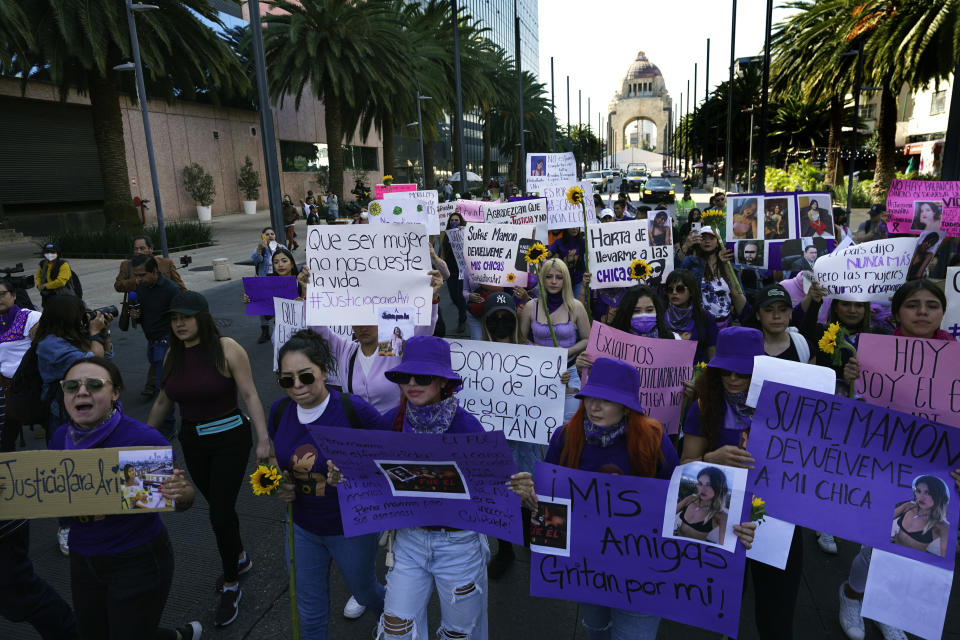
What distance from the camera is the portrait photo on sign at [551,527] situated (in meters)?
2.68

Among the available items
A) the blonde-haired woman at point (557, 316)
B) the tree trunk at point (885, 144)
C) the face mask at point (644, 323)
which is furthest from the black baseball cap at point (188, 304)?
the tree trunk at point (885, 144)

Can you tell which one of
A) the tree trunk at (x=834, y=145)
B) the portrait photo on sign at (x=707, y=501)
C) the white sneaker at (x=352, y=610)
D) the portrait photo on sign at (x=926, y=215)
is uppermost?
the tree trunk at (x=834, y=145)

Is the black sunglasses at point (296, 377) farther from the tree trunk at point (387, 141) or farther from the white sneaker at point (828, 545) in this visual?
the tree trunk at point (387, 141)

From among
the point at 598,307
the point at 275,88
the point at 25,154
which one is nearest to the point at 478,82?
the point at 275,88

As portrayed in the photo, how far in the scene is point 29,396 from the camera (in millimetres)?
3898

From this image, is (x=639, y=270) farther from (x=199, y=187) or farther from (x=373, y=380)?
(x=199, y=187)

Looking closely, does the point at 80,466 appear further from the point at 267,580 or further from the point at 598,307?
the point at 598,307

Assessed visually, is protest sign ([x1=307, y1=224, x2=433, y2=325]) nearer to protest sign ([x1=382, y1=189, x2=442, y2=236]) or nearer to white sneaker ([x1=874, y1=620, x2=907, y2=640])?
protest sign ([x1=382, y1=189, x2=442, y2=236])

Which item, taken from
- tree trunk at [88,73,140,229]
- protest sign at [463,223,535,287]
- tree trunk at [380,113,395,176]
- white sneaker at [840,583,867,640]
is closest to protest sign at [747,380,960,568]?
white sneaker at [840,583,867,640]

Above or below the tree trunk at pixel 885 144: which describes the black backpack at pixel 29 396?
below

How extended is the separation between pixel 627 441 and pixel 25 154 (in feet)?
104

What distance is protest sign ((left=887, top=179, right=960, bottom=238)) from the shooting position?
764 centimetres

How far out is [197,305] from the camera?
3.65m

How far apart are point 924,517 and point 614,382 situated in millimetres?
1347
